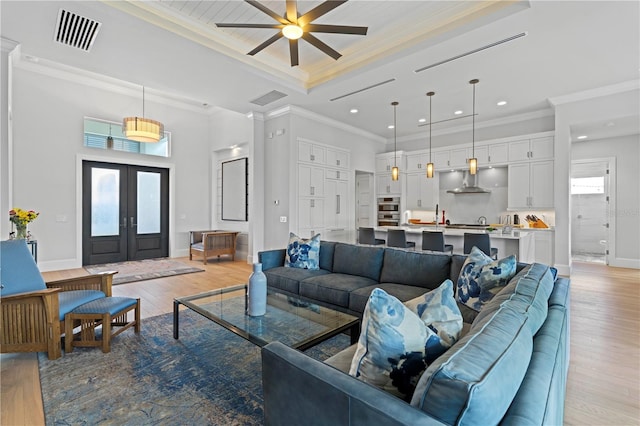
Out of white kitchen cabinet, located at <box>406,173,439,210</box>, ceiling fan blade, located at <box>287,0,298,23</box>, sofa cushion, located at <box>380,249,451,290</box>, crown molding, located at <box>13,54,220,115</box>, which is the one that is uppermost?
crown molding, located at <box>13,54,220,115</box>

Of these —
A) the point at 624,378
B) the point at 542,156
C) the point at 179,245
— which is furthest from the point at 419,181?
the point at 179,245

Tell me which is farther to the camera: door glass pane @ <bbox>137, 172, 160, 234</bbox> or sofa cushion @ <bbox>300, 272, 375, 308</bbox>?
door glass pane @ <bbox>137, 172, 160, 234</bbox>

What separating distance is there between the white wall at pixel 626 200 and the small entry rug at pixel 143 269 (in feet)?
29.4

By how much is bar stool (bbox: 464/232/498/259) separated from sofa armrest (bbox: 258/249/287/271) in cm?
269

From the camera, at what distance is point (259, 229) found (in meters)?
6.50

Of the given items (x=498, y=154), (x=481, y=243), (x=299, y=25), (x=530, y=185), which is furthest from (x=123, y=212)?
(x=530, y=185)

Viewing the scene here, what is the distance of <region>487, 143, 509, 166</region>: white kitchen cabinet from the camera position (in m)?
6.51

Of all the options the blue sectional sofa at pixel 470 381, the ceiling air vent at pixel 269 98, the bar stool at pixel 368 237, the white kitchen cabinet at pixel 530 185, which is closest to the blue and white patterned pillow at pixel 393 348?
the blue sectional sofa at pixel 470 381

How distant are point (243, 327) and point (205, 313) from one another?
0.47m

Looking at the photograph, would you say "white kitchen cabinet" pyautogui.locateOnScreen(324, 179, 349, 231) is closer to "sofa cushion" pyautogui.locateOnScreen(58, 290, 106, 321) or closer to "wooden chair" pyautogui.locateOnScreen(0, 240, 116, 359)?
"sofa cushion" pyautogui.locateOnScreen(58, 290, 106, 321)

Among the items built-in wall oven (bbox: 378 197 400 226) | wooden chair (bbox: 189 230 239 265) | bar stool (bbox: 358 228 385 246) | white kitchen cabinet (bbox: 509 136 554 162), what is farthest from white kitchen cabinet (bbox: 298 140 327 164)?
white kitchen cabinet (bbox: 509 136 554 162)

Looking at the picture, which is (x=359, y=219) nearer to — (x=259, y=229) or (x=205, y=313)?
(x=259, y=229)

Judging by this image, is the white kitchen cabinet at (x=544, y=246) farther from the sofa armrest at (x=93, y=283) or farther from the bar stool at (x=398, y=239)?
the sofa armrest at (x=93, y=283)

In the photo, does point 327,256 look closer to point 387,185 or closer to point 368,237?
point 368,237
